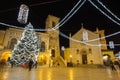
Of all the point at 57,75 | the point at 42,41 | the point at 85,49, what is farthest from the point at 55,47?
the point at 57,75

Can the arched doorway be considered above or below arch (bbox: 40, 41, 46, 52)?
below

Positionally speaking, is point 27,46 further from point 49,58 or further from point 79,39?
point 79,39

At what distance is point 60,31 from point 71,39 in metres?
5.22

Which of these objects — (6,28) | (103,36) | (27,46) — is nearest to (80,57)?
(103,36)

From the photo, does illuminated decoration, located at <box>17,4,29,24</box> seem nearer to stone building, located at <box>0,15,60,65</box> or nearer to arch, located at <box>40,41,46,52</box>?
stone building, located at <box>0,15,60,65</box>

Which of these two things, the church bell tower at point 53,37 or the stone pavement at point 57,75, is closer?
A: the stone pavement at point 57,75

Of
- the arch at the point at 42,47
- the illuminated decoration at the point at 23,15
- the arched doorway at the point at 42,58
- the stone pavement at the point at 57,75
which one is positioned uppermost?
the illuminated decoration at the point at 23,15

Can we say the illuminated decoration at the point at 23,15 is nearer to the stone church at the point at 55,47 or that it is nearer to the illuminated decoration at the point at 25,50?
the illuminated decoration at the point at 25,50

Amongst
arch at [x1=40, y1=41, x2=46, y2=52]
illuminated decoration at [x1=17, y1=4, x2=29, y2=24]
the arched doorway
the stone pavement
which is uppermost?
illuminated decoration at [x1=17, y1=4, x2=29, y2=24]

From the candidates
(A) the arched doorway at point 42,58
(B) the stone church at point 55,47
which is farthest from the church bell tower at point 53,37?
(A) the arched doorway at point 42,58

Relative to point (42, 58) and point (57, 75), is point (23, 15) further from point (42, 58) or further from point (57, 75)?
point (42, 58)

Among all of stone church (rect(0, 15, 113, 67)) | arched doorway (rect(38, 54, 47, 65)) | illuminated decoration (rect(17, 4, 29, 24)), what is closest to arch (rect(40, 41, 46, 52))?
stone church (rect(0, 15, 113, 67))

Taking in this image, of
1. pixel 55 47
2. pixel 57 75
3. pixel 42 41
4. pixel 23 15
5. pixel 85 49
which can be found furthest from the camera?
pixel 55 47

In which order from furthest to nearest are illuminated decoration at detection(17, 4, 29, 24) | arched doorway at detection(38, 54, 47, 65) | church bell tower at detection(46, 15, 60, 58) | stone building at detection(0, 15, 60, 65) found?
church bell tower at detection(46, 15, 60, 58) < arched doorway at detection(38, 54, 47, 65) < stone building at detection(0, 15, 60, 65) < illuminated decoration at detection(17, 4, 29, 24)
